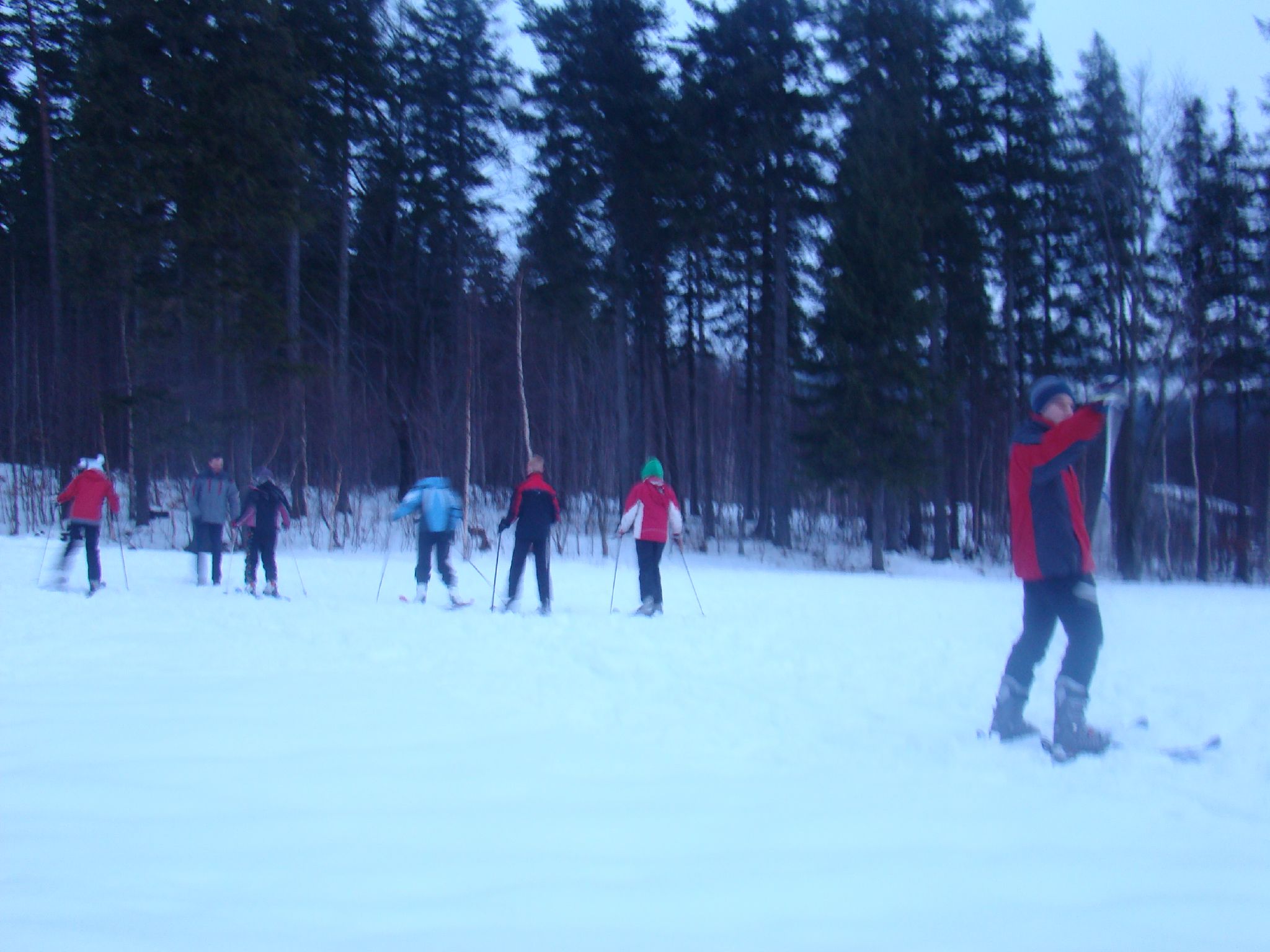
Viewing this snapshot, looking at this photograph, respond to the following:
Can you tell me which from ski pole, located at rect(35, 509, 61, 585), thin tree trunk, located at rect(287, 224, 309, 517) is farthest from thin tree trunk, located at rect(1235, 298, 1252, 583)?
ski pole, located at rect(35, 509, 61, 585)

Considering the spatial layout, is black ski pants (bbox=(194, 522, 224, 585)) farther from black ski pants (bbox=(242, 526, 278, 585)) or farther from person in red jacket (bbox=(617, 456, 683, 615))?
person in red jacket (bbox=(617, 456, 683, 615))

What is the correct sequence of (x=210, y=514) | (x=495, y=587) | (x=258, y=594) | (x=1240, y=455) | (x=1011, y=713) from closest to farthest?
(x=1011, y=713) → (x=495, y=587) → (x=258, y=594) → (x=210, y=514) → (x=1240, y=455)

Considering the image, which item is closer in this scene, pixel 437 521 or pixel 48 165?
pixel 437 521

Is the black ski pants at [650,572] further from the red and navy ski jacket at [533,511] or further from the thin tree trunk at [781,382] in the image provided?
the thin tree trunk at [781,382]

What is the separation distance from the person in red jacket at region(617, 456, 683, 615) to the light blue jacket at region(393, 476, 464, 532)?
Answer: 2.21 m

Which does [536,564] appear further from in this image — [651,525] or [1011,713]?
[1011,713]

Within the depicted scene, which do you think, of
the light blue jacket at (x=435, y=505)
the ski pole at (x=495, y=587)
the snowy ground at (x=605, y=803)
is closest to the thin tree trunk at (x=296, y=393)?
the ski pole at (x=495, y=587)

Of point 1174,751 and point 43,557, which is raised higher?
point 43,557

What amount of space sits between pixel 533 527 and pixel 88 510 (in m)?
6.24

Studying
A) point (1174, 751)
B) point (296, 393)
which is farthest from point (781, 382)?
point (1174, 751)

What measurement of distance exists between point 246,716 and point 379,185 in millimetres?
24514

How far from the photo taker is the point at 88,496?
12273 mm

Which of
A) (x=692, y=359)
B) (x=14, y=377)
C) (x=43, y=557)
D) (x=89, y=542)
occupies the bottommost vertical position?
(x=43, y=557)

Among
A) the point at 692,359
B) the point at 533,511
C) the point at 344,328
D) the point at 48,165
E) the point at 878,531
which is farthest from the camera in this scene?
the point at 692,359
